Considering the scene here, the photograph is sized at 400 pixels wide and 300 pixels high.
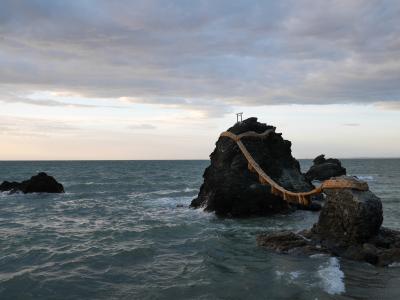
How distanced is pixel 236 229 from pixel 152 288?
31.8 feet

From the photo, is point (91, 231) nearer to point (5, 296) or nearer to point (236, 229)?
point (236, 229)

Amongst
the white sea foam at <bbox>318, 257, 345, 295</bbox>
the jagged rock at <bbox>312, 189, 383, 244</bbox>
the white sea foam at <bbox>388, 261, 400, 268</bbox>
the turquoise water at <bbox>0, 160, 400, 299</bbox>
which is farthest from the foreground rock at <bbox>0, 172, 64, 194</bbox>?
the white sea foam at <bbox>388, 261, 400, 268</bbox>

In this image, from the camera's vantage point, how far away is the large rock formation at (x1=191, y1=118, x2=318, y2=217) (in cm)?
2522

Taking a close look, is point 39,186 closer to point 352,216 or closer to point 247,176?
point 247,176

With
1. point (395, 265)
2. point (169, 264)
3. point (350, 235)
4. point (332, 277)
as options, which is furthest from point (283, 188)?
point (332, 277)

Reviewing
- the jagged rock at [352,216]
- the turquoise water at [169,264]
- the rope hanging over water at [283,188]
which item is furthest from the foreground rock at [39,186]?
the jagged rock at [352,216]

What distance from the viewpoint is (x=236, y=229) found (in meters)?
21.3

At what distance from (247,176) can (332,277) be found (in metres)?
13.9

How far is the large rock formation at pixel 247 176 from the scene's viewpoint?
2522 centimetres

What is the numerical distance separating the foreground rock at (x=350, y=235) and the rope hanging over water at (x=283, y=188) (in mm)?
235

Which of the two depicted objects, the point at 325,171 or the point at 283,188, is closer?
the point at 283,188

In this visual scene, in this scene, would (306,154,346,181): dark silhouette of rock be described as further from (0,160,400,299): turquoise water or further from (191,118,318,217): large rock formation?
(0,160,400,299): turquoise water

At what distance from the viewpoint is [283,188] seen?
73.7 ft

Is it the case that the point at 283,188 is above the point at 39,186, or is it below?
above
